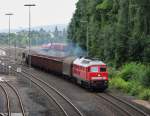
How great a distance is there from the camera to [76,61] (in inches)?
1870

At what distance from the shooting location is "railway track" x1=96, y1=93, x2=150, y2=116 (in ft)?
101

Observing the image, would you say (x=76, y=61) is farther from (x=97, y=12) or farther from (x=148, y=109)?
(x=97, y=12)

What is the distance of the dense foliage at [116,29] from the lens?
42.3 m

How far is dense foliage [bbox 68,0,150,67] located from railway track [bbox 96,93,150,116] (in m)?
6.91

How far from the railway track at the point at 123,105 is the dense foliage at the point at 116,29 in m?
6.91

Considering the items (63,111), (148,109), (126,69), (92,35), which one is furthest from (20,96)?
(92,35)

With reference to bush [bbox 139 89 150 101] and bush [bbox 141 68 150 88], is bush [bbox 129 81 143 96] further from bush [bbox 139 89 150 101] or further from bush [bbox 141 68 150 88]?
bush [bbox 139 89 150 101]

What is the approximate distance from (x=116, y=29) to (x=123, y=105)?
2916 cm

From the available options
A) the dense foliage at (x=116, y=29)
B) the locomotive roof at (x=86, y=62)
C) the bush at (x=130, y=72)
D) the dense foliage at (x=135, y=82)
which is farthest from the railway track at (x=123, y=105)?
the bush at (x=130, y=72)

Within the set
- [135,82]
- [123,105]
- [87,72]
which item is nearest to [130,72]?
[135,82]

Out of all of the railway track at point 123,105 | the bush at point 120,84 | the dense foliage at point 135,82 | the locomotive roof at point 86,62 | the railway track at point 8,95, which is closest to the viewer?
the railway track at point 123,105

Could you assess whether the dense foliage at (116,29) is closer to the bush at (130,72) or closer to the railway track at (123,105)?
the bush at (130,72)

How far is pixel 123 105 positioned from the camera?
3450cm

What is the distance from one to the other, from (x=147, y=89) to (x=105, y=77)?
14.1ft
